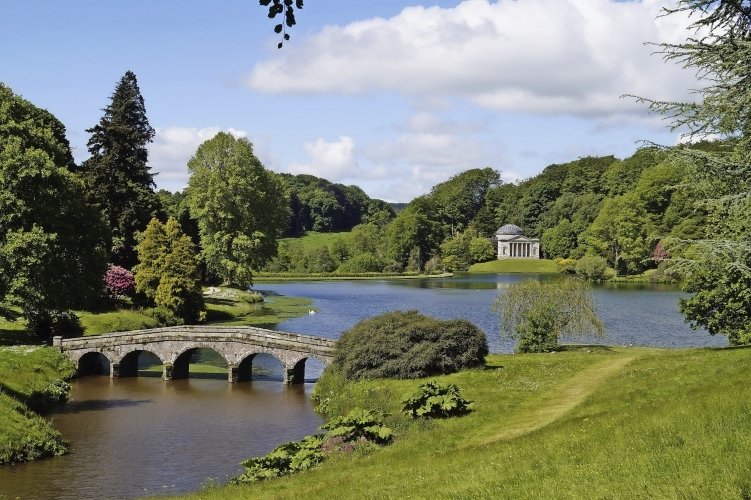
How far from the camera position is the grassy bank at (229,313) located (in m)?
58.9

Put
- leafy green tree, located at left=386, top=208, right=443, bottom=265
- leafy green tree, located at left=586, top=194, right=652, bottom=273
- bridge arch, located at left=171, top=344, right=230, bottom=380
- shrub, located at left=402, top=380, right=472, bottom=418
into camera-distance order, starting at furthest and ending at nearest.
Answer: leafy green tree, located at left=386, top=208, right=443, bottom=265 → leafy green tree, located at left=586, top=194, right=652, bottom=273 → bridge arch, located at left=171, top=344, right=230, bottom=380 → shrub, located at left=402, top=380, right=472, bottom=418

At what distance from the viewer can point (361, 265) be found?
16038cm

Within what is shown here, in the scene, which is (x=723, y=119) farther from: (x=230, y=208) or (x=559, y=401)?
(x=230, y=208)

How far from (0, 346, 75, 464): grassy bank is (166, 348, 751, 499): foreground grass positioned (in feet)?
38.3

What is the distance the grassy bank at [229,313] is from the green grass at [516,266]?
77030 millimetres

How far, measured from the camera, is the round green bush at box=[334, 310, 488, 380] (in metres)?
36.0

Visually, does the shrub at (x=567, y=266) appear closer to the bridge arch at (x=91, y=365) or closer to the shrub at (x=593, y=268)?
the shrub at (x=593, y=268)

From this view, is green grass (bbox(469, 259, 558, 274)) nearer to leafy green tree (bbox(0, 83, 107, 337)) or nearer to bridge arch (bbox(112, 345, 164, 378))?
bridge arch (bbox(112, 345, 164, 378))

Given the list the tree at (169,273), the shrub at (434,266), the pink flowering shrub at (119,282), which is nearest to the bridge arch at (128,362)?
the tree at (169,273)

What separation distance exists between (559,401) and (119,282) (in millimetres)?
48029

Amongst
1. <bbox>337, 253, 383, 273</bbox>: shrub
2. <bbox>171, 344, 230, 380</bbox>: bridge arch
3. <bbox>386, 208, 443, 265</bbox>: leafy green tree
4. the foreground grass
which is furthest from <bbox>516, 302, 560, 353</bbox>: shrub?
<bbox>386, 208, 443, 265</bbox>: leafy green tree

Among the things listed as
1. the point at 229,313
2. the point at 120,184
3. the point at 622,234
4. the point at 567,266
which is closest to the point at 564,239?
the point at 567,266

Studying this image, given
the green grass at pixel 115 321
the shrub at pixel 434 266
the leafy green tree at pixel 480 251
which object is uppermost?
the leafy green tree at pixel 480 251

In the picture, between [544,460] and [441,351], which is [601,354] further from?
[544,460]
